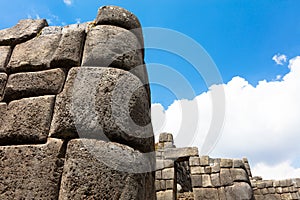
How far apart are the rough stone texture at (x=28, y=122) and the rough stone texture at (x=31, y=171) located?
0.09 m

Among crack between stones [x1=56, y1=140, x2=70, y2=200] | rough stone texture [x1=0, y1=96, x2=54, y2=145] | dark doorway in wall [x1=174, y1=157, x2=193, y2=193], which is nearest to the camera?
crack between stones [x1=56, y1=140, x2=70, y2=200]

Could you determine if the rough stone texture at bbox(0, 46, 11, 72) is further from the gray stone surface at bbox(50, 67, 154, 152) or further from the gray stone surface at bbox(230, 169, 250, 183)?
the gray stone surface at bbox(230, 169, 250, 183)

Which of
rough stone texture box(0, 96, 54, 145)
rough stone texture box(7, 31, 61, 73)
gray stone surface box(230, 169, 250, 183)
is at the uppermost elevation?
gray stone surface box(230, 169, 250, 183)

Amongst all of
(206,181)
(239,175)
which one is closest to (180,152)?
(206,181)

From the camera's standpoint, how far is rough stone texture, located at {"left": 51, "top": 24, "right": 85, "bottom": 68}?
97.6 inches

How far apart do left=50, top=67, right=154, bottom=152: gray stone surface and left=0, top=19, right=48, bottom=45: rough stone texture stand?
0.91 meters

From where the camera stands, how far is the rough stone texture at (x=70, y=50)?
248 centimetres

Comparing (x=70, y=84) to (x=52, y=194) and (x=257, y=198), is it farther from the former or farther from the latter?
(x=257, y=198)

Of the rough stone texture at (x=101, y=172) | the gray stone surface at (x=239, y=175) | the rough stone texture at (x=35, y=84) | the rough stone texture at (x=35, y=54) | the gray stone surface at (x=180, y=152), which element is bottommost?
the rough stone texture at (x=101, y=172)

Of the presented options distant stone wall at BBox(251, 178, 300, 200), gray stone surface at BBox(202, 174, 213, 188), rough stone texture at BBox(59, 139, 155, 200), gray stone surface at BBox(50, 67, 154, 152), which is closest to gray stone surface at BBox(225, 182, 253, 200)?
gray stone surface at BBox(202, 174, 213, 188)

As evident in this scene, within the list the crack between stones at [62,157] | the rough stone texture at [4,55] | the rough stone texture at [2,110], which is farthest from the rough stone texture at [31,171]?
the rough stone texture at [4,55]

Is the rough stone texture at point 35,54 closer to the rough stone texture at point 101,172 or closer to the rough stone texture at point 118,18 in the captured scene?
the rough stone texture at point 118,18

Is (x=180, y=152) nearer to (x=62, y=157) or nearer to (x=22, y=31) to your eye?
(x=22, y=31)

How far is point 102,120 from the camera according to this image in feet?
6.85
